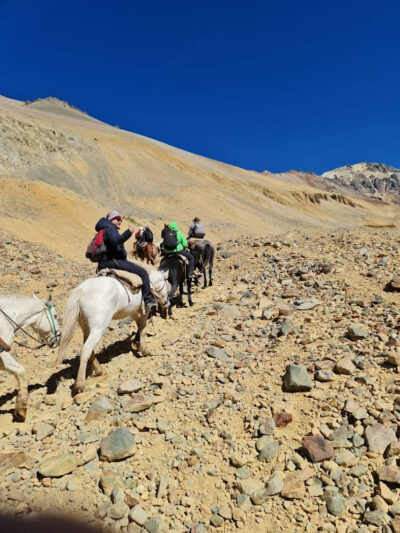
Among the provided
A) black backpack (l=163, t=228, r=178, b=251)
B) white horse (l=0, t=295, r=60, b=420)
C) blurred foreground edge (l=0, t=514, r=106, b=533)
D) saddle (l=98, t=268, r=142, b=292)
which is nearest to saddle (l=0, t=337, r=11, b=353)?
white horse (l=0, t=295, r=60, b=420)

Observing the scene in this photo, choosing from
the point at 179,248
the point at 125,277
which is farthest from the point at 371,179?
the point at 125,277

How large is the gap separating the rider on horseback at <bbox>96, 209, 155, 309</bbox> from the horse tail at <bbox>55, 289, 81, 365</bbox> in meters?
1.12

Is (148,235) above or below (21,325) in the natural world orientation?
above

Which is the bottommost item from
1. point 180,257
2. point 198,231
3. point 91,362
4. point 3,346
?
point 91,362

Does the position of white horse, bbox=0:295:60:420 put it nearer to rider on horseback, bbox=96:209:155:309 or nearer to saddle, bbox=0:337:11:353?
saddle, bbox=0:337:11:353

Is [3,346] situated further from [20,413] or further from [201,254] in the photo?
[201,254]

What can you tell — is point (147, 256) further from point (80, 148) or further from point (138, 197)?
point (80, 148)

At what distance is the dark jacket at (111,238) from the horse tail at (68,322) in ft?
3.76

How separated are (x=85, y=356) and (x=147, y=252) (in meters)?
5.29

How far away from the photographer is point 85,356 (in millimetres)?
5141

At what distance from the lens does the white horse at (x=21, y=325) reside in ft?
15.7

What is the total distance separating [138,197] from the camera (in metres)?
32.4

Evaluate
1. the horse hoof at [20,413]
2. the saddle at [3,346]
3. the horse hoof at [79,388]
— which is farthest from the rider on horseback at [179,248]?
the horse hoof at [20,413]

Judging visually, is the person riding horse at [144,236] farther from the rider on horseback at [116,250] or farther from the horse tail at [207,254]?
the rider on horseback at [116,250]
